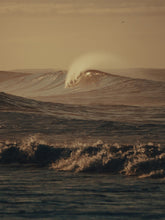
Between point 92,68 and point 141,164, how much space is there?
55.4m

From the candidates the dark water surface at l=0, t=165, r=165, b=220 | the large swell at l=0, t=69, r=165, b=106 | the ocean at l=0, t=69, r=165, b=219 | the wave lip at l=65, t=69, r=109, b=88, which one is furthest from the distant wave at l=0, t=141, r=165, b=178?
the wave lip at l=65, t=69, r=109, b=88

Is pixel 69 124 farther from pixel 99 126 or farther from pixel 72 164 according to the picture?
pixel 72 164

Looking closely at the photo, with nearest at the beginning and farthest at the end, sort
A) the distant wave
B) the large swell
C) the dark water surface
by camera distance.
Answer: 1. the dark water surface
2. the distant wave
3. the large swell

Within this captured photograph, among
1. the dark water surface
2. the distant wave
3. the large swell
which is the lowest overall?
the dark water surface

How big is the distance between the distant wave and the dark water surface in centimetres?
54

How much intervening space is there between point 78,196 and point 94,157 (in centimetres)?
291

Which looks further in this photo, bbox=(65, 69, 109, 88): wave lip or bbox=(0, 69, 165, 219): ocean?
bbox=(65, 69, 109, 88): wave lip

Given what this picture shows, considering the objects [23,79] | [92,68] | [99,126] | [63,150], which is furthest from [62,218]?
[23,79]

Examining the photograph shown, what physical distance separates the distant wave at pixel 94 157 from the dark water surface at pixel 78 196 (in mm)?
Result: 537

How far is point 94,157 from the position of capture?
1054 cm

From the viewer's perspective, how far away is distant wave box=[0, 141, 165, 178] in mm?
9727

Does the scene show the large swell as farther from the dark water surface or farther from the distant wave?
the dark water surface

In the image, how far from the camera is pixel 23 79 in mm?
77188

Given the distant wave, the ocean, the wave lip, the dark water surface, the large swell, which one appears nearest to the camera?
the dark water surface
